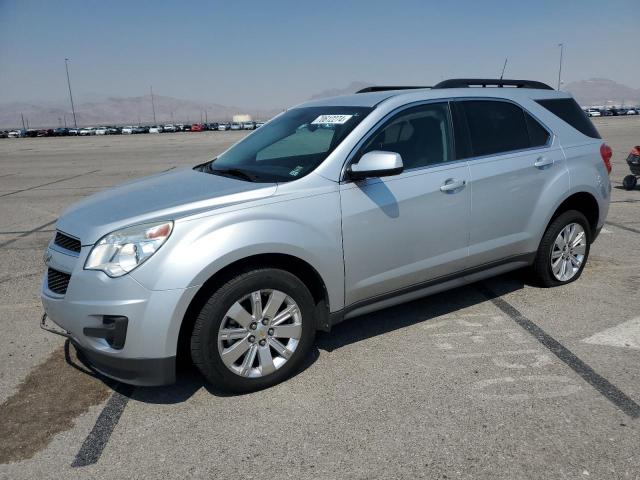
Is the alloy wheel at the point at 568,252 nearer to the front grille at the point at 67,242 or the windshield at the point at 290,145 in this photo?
the windshield at the point at 290,145

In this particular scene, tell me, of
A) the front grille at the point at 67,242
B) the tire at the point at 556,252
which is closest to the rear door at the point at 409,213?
the tire at the point at 556,252

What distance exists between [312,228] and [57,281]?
157 cm

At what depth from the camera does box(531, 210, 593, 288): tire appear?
4.73 m

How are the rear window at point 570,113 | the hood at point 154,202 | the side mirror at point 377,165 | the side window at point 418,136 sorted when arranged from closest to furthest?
the hood at point 154,202 → the side mirror at point 377,165 → the side window at point 418,136 → the rear window at point 570,113

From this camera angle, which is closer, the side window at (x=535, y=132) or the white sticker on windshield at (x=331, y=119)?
the white sticker on windshield at (x=331, y=119)

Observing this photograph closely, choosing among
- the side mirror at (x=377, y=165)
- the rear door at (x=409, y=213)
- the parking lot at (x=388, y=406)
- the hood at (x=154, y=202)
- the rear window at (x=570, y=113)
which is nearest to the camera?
the parking lot at (x=388, y=406)

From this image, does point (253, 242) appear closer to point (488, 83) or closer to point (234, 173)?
point (234, 173)

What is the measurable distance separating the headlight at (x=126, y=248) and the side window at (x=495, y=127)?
8.23 feet

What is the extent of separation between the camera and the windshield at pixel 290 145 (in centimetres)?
366

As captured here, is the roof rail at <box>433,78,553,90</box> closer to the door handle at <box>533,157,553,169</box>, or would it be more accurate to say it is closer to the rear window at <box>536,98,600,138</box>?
the rear window at <box>536,98,600,138</box>

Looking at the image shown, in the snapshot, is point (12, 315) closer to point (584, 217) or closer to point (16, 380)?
point (16, 380)

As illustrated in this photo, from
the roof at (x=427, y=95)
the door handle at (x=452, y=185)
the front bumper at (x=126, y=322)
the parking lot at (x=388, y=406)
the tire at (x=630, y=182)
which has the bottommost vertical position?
the parking lot at (x=388, y=406)

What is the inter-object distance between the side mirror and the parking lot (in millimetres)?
1282

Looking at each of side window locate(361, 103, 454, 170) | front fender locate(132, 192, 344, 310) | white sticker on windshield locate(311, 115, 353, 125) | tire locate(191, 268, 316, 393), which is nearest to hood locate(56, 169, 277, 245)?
front fender locate(132, 192, 344, 310)
